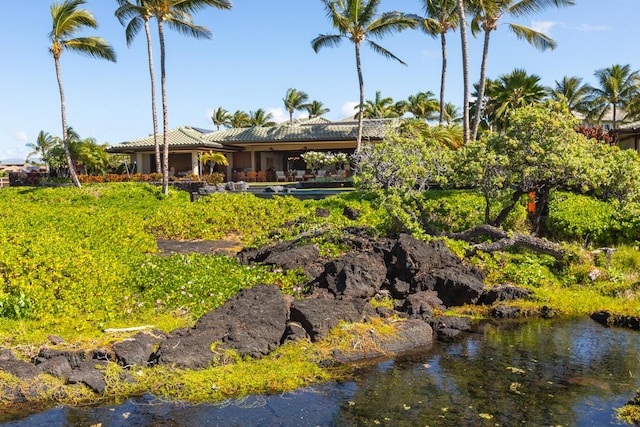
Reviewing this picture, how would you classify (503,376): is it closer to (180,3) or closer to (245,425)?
(245,425)

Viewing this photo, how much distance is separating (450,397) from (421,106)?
47.8m

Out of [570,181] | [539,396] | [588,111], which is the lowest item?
[539,396]

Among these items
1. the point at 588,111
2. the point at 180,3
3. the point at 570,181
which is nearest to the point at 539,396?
the point at 570,181

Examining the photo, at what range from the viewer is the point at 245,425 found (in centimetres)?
687

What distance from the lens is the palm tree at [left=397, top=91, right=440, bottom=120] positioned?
174ft

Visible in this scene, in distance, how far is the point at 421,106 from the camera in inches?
2100

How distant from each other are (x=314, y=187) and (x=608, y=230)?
1736 centimetres

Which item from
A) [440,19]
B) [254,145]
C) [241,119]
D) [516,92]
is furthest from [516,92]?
[241,119]

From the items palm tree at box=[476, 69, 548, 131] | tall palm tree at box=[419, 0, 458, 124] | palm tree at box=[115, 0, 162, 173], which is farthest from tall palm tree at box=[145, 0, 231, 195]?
palm tree at box=[476, 69, 548, 131]

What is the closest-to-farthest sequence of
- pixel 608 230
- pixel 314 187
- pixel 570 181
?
1. pixel 570 181
2. pixel 608 230
3. pixel 314 187

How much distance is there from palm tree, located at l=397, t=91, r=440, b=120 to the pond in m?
43.5

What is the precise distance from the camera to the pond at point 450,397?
698 centimetres

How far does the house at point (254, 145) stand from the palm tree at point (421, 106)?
559 inches

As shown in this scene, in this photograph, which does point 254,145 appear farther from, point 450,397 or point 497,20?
point 450,397
